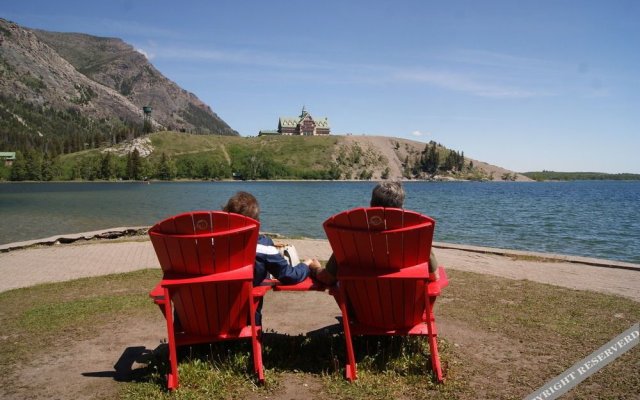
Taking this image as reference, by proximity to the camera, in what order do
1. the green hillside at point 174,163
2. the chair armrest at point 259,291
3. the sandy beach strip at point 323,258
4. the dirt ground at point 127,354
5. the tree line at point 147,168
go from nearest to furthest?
the dirt ground at point 127,354 < the chair armrest at point 259,291 < the sandy beach strip at point 323,258 < the tree line at point 147,168 < the green hillside at point 174,163

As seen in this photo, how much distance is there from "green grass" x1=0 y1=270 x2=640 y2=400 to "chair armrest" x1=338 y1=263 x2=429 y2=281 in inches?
39.1

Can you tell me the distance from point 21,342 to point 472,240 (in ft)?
71.2

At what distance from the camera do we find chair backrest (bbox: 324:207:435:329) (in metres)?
4.13

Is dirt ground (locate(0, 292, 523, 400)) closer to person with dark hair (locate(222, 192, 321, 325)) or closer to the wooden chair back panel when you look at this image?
the wooden chair back panel

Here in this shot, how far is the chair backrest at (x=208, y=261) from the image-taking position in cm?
414

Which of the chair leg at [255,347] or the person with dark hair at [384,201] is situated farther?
the person with dark hair at [384,201]

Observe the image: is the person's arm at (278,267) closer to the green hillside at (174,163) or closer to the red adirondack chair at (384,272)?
the red adirondack chair at (384,272)

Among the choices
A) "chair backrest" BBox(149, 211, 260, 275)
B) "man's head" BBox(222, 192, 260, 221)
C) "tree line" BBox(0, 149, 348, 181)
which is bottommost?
"tree line" BBox(0, 149, 348, 181)

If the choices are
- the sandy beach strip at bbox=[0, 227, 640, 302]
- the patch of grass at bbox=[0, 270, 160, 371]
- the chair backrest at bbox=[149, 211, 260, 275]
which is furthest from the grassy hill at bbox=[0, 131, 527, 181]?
the chair backrest at bbox=[149, 211, 260, 275]

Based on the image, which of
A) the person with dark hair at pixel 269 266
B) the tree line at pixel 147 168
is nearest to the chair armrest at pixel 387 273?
the person with dark hair at pixel 269 266

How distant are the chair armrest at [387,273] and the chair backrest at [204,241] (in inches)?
37.0

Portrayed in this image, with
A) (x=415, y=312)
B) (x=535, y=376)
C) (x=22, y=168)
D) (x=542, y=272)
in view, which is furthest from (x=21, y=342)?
(x=22, y=168)

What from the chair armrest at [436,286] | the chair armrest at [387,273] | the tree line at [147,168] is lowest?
the tree line at [147,168]

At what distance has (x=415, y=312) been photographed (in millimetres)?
4586
